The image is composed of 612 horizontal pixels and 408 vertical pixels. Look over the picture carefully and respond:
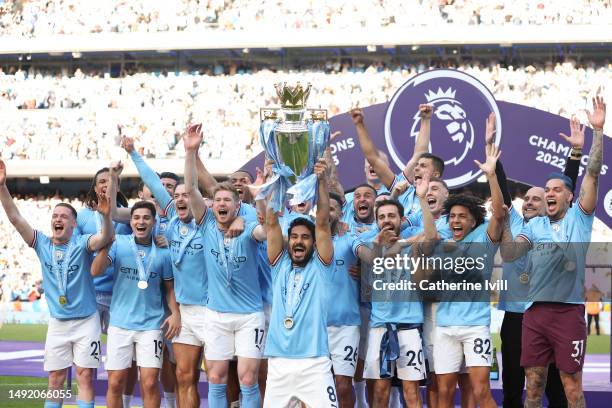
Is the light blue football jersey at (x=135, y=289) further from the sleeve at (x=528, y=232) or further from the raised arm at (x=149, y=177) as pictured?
the sleeve at (x=528, y=232)

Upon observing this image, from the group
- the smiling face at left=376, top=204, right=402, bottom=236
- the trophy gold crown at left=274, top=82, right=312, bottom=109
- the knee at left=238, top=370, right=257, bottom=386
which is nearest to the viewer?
the trophy gold crown at left=274, top=82, right=312, bottom=109

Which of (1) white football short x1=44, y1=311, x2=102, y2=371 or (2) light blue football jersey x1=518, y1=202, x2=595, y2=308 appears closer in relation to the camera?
(2) light blue football jersey x1=518, y1=202, x2=595, y2=308

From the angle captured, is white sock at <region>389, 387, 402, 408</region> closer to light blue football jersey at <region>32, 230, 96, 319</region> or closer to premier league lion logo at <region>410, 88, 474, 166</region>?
light blue football jersey at <region>32, 230, 96, 319</region>

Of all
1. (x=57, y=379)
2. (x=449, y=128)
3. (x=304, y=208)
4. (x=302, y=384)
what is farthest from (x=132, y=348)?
(x=449, y=128)

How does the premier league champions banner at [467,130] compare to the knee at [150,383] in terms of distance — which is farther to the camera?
the premier league champions banner at [467,130]

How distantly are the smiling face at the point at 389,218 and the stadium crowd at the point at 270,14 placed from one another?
2610 cm

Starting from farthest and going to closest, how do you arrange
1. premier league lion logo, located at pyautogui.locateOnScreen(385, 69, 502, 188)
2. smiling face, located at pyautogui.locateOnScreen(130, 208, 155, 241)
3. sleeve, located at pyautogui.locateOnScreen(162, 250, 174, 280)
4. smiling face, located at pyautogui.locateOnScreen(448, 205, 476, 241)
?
premier league lion logo, located at pyautogui.locateOnScreen(385, 69, 502, 188) → sleeve, located at pyautogui.locateOnScreen(162, 250, 174, 280) → smiling face, located at pyautogui.locateOnScreen(130, 208, 155, 241) → smiling face, located at pyautogui.locateOnScreen(448, 205, 476, 241)

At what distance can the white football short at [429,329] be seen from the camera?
7.78 m

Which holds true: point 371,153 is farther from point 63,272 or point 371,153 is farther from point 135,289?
point 63,272

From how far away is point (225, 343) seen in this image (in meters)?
7.94

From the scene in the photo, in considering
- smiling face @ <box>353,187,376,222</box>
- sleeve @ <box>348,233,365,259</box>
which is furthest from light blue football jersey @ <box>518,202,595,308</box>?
smiling face @ <box>353,187,376,222</box>

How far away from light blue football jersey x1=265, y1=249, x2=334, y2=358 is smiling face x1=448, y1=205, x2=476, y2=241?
1.19 meters

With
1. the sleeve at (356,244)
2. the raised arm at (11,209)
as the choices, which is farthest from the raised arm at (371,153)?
the raised arm at (11,209)

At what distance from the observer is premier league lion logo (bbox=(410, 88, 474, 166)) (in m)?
12.0
